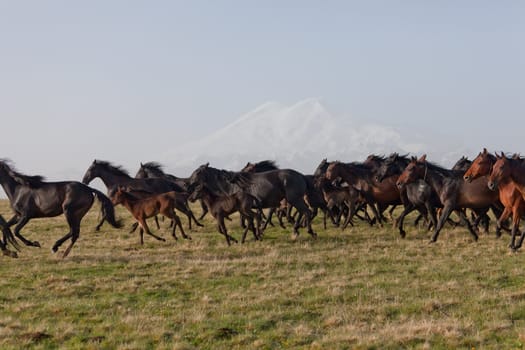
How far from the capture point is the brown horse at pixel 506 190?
563 inches

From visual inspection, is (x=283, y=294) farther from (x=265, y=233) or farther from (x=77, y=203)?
(x=265, y=233)

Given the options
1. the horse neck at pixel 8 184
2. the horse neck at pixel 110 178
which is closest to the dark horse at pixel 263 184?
the horse neck at pixel 110 178

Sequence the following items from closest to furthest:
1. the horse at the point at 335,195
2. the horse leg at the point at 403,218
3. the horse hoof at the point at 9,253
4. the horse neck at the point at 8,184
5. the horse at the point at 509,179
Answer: the horse at the point at 509,179, the horse hoof at the point at 9,253, the horse neck at the point at 8,184, the horse leg at the point at 403,218, the horse at the point at 335,195

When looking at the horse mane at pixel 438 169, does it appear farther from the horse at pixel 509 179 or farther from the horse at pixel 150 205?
the horse at pixel 150 205

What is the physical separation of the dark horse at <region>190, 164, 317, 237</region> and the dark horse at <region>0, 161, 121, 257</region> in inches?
145

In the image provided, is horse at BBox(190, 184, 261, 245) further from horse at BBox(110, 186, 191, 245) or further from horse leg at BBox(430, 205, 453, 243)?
horse leg at BBox(430, 205, 453, 243)

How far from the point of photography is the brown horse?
14.3 meters

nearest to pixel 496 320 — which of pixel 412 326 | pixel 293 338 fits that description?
pixel 412 326

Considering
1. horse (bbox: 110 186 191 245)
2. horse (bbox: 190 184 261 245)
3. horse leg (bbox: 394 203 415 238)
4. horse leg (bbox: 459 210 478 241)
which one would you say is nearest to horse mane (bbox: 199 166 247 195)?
horse (bbox: 190 184 261 245)

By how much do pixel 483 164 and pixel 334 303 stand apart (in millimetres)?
6705

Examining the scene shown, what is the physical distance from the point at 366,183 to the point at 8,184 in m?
10.1

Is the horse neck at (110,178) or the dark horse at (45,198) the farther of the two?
the horse neck at (110,178)

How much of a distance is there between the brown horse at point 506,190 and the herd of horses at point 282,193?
0.07ft

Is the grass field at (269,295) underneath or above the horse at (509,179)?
underneath
